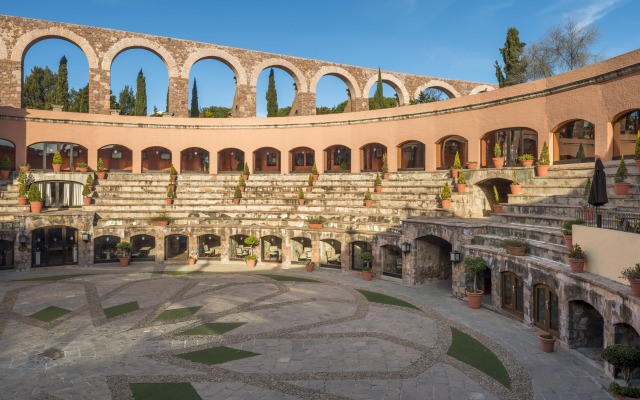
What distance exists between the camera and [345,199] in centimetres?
2673

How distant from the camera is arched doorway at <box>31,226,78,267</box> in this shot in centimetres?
2362

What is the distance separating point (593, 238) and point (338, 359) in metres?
8.03

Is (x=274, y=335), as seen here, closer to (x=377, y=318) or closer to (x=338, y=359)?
(x=338, y=359)

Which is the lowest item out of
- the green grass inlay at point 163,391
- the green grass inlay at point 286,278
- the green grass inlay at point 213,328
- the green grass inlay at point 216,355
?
the green grass inlay at point 163,391

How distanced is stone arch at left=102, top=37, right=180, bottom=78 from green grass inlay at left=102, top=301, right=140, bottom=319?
77.9 feet

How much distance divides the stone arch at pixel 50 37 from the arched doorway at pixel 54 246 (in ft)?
48.5

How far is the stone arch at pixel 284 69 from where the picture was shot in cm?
3572

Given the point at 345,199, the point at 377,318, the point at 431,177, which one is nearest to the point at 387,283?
the point at 377,318

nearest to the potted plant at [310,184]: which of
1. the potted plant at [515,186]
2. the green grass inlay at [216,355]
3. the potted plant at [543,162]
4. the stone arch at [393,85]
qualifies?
the potted plant at [515,186]

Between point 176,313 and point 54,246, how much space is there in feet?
46.6

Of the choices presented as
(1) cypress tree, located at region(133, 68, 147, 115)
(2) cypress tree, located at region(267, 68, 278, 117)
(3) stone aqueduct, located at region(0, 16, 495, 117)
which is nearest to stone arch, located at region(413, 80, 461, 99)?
(3) stone aqueduct, located at region(0, 16, 495, 117)

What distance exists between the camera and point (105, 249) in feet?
83.1

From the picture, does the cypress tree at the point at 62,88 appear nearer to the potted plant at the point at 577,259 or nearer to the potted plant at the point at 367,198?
the potted plant at the point at 367,198

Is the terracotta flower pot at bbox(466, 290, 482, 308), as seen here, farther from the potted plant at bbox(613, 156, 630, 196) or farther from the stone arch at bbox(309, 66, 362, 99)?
the stone arch at bbox(309, 66, 362, 99)
